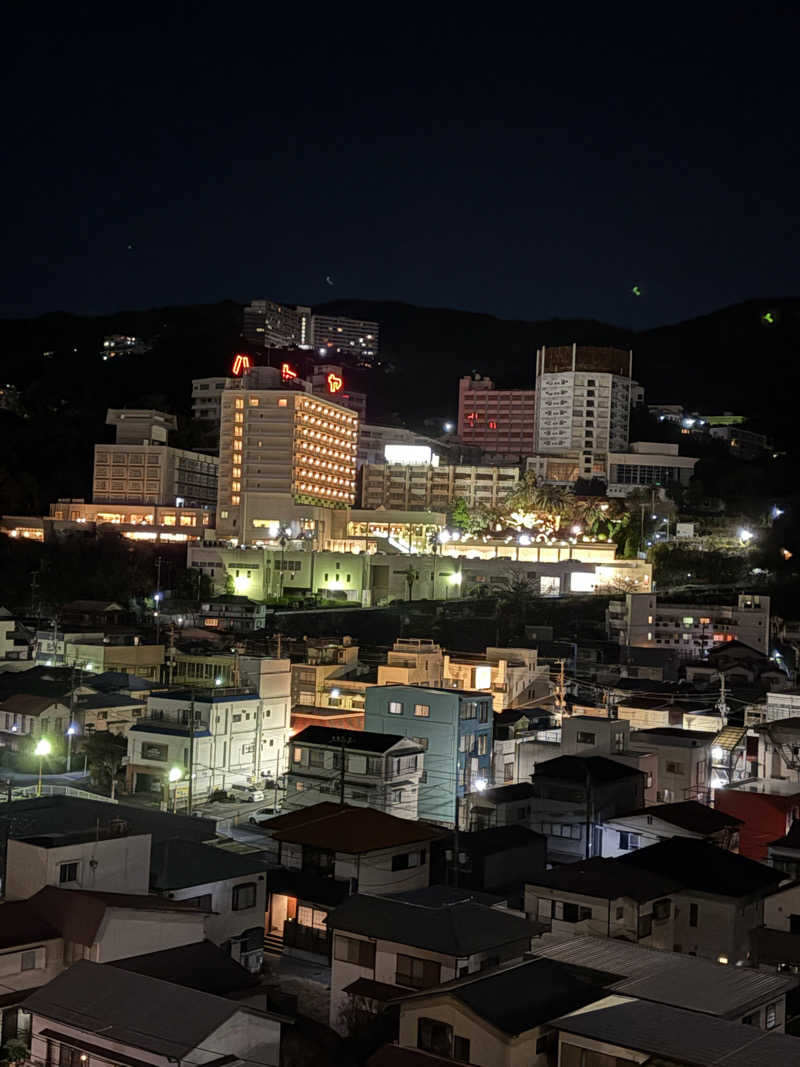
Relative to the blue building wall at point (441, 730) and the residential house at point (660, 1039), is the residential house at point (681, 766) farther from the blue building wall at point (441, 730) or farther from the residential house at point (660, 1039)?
the residential house at point (660, 1039)

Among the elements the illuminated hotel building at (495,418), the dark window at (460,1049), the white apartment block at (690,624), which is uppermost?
the illuminated hotel building at (495,418)

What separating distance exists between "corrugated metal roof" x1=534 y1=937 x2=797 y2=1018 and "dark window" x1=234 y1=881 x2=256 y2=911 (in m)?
2.66

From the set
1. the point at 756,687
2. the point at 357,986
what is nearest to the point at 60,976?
the point at 357,986

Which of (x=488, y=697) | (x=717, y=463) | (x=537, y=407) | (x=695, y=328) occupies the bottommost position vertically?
(x=488, y=697)

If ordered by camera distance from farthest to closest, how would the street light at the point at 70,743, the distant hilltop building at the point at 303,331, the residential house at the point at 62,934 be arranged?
the distant hilltop building at the point at 303,331 → the street light at the point at 70,743 → the residential house at the point at 62,934

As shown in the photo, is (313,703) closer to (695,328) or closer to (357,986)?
(357,986)

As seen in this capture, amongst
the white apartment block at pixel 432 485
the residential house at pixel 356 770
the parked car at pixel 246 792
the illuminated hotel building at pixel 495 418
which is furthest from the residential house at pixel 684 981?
the illuminated hotel building at pixel 495 418

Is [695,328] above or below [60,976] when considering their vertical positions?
above

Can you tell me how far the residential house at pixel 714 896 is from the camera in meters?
9.89

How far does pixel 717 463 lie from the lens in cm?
5122

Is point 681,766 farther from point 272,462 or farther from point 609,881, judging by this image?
point 272,462

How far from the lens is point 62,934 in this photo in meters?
7.70

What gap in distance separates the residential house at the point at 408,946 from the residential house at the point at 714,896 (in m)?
2.22

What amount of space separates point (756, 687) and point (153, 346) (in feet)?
180
